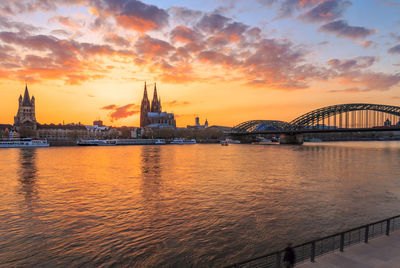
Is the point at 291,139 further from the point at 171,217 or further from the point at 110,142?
the point at 171,217

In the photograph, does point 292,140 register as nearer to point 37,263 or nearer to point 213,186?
point 213,186

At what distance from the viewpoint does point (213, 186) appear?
2542 centimetres

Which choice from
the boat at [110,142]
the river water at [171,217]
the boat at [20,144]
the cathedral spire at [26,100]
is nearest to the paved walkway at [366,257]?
the river water at [171,217]

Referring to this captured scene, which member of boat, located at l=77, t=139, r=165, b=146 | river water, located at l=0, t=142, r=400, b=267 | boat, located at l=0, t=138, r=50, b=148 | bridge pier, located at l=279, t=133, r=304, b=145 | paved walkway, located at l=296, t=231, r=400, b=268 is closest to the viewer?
paved walkway, located at l=296, t=231, r=400, b=268

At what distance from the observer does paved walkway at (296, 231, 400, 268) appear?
756 cm

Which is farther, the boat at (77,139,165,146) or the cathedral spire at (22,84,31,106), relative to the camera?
the cathedral spire at (22,84,31,106)

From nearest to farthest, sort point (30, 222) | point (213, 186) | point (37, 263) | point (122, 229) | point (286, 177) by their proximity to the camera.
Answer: point (37, 263)
point (122, 229)
point (30, 222)
point (213, 186)
point (286, 177)

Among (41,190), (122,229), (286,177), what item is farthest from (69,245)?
(286,177)

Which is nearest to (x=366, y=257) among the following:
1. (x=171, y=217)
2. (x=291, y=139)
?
(x=171, y=217)

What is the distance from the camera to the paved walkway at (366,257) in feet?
24.8

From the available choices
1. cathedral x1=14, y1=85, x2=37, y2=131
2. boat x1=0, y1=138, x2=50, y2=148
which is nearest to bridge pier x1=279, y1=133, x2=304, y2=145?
boat x1=0, y1=138, x2=50, y2=148

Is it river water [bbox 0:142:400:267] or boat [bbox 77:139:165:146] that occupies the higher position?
boat [bbox 77:139:165:146]

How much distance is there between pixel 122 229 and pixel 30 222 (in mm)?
5722

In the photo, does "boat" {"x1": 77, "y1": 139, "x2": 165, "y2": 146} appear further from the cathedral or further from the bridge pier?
the cathedral
